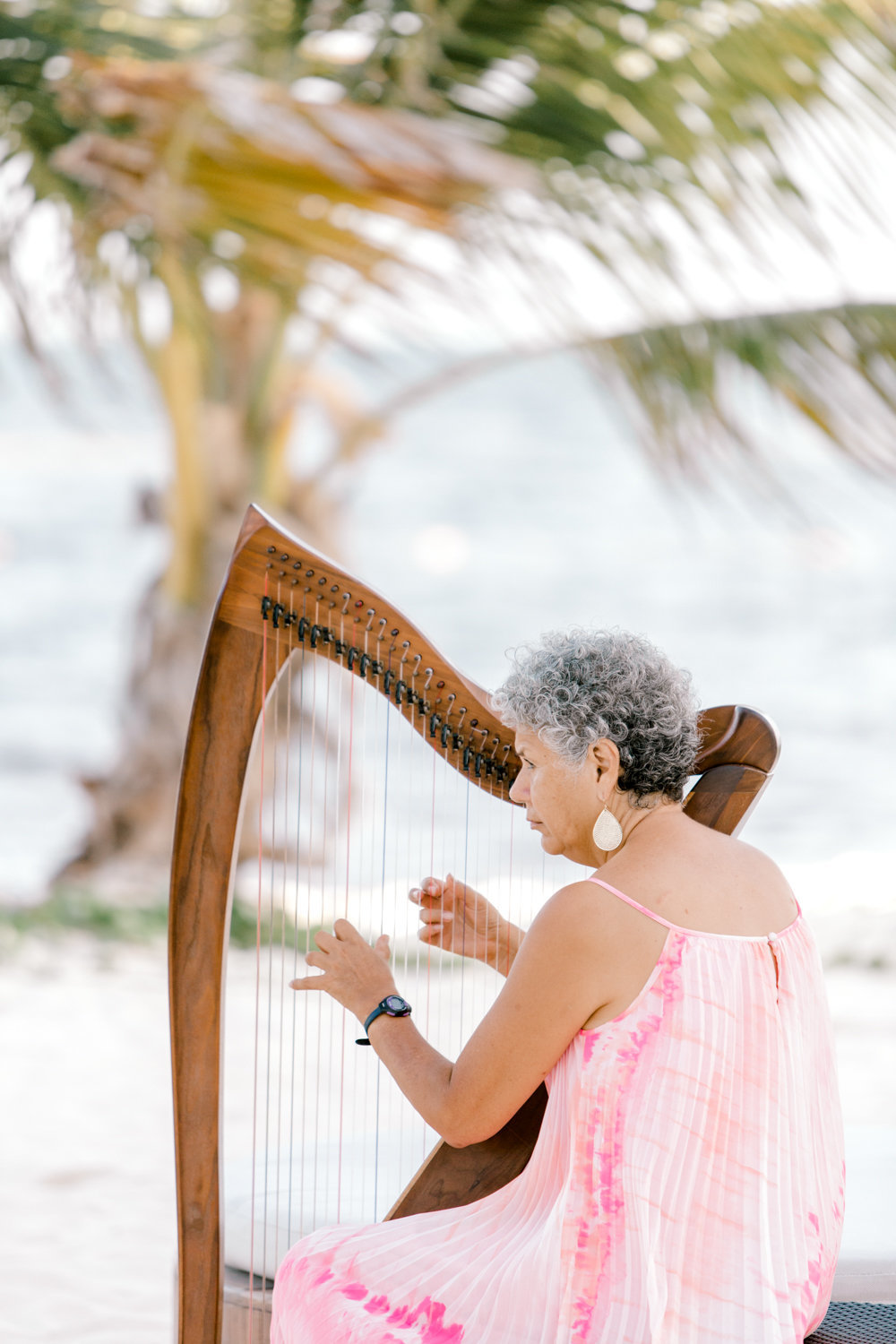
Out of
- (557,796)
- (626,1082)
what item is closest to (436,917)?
(557,796)

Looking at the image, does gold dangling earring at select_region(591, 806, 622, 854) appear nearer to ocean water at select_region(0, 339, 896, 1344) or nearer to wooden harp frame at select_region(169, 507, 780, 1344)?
wooden harp frame at select_region(169, 507, 780, 1344)

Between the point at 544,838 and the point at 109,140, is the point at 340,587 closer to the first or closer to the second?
the point at 544,838

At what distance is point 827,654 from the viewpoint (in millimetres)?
13133

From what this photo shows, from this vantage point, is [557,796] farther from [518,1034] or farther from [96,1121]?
[96,1121]

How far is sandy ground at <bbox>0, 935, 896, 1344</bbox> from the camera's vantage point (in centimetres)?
259

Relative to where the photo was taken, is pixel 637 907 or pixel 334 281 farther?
pixel 334 281

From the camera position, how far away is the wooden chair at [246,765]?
1.65 m

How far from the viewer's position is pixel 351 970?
Answer: 1.57 m

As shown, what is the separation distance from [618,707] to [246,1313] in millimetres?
1025

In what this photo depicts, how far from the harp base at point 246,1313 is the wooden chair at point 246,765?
36mm

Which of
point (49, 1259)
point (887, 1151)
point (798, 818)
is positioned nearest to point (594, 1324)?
point (887, 1151)

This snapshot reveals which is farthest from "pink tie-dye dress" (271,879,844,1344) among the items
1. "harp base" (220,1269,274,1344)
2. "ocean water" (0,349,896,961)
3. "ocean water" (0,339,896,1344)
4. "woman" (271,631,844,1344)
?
"ocean water" (0,349,896,961)

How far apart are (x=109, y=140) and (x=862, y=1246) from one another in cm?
346

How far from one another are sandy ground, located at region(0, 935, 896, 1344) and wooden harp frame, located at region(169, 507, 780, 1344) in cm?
91
